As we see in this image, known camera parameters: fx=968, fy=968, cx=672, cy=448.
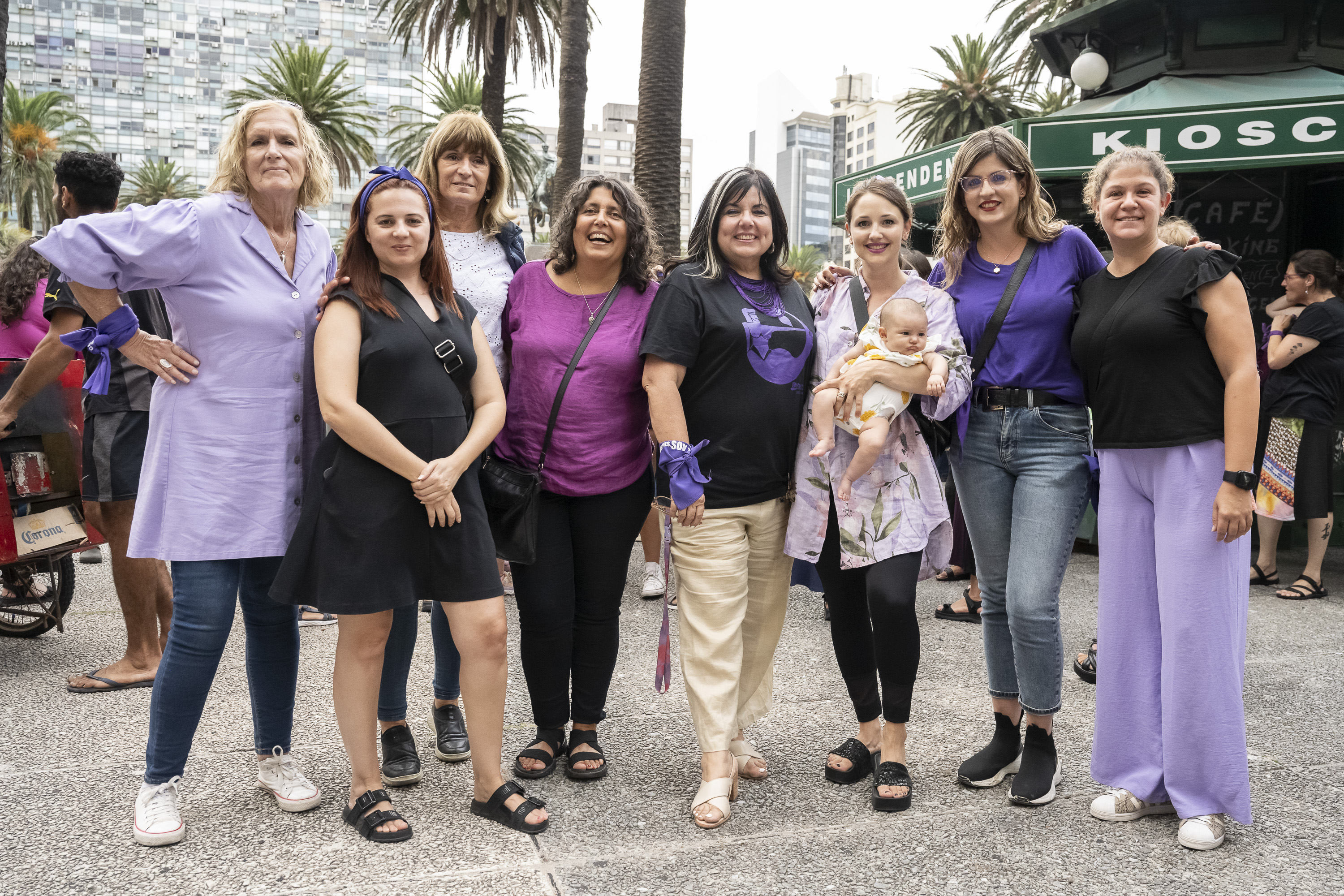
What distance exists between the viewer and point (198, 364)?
286cm

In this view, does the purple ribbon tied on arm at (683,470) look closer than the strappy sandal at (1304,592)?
Yes

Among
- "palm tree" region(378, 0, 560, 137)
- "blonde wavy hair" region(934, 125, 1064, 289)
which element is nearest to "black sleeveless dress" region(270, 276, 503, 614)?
"blonde wavy hair" region(934, 125, 1064, 289)

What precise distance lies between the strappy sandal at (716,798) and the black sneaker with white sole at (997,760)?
80 cm

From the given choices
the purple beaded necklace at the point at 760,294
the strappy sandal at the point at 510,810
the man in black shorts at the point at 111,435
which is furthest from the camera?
the man in black shorts at the point at 111,435

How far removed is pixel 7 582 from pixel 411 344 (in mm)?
3544

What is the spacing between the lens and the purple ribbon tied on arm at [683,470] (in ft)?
9.80

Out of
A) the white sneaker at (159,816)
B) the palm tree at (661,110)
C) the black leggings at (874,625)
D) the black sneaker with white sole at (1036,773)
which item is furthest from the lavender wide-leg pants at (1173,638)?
the palm tree at (661,110)

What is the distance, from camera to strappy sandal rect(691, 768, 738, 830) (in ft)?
9.69

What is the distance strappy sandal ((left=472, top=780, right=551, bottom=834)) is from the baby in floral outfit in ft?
4.44

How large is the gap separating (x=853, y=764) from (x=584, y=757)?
922mm

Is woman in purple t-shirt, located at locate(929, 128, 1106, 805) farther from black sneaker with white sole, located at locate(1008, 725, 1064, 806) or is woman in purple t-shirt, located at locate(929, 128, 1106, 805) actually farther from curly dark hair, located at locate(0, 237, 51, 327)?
curly dark hair, located at locate(0, 237, 51, 327)

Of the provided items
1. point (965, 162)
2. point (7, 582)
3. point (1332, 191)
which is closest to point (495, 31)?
point (1332, 191)

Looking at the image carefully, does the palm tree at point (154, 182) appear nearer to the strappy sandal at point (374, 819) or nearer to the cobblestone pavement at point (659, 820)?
the cobblestone pavement at point (659, 820)

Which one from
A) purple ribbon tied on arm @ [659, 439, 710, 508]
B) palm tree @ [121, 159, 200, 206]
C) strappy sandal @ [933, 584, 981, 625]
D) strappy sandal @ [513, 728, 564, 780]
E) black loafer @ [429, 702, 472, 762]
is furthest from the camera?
palm tree @ [121, 159, 200, 206]
